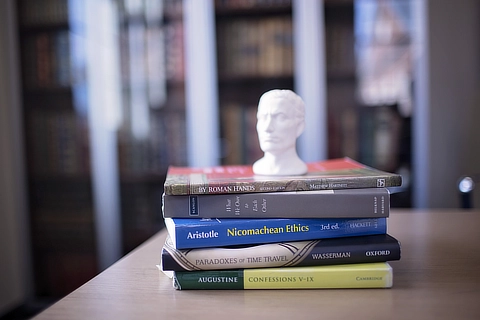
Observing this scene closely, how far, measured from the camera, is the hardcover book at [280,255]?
563 mm

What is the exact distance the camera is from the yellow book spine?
0.56m

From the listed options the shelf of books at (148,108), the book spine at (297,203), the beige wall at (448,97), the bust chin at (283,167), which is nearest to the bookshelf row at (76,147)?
the shelf of books at (148,108)

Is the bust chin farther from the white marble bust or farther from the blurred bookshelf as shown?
the blurred bookshelf

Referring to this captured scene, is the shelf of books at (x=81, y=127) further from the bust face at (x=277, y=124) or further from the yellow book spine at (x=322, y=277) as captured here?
the yellow book spine at (x=322, y=277)

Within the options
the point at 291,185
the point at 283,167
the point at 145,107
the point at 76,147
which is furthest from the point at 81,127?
the point at 291,185

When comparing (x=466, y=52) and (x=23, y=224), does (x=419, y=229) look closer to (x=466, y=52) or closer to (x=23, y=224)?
(x=466, y=52)

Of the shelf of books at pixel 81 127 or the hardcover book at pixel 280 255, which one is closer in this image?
the hardcover book at pixel 280 255

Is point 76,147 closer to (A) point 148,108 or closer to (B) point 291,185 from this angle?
(A) point 148,108

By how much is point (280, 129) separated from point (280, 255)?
0.73 feet

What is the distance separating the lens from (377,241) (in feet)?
1.88

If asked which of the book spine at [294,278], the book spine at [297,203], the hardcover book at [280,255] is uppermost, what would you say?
the book spine at [297,203]

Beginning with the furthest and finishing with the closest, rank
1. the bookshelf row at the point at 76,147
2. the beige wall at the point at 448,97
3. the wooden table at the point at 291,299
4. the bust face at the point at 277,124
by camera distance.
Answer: the bookshelf row at the point at 76,147 → the beige wall at the point at 448,97 → the bust face at the point at 277,124 → the wooden table at the point at 291,299

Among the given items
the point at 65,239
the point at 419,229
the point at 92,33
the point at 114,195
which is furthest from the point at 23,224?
the point at 419,229

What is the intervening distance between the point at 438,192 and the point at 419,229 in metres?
0.97
